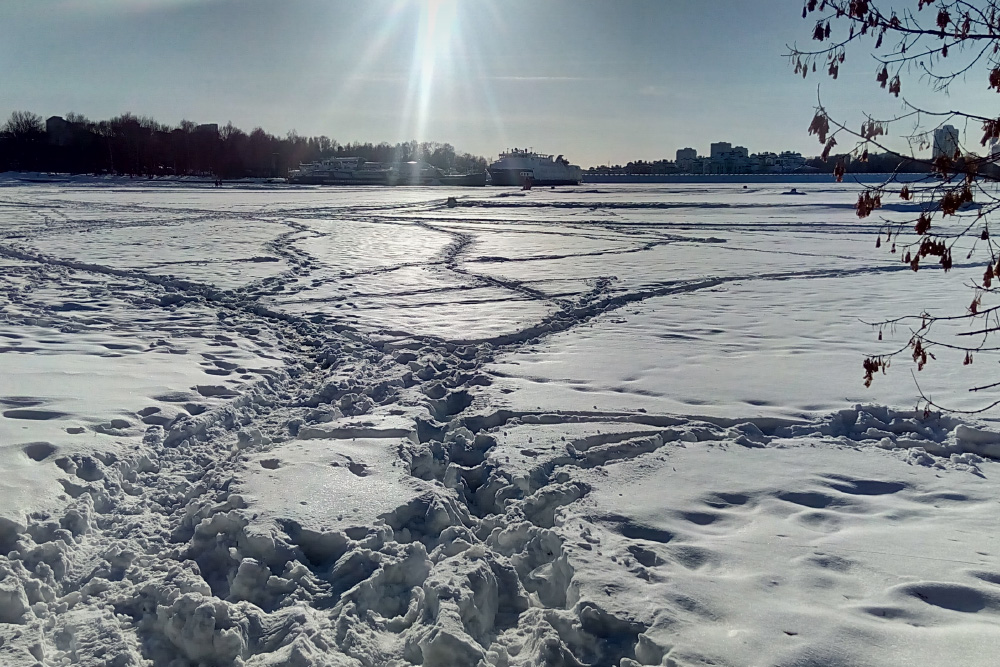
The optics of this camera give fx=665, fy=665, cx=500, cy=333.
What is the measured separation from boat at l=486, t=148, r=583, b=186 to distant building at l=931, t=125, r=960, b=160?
8632 cm

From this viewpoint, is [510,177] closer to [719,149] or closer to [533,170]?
[533,170]

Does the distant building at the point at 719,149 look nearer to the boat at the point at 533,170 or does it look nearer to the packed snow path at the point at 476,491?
the boat at the point at 533,170

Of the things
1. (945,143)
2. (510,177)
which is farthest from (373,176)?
(945,143)

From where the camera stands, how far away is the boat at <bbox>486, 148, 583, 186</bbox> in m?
88.2

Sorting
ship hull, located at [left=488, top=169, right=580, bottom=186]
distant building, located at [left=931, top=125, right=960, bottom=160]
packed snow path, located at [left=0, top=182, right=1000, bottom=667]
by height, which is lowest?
packed snow path, located at [left=0, top=182, right=1000, bottom=667]

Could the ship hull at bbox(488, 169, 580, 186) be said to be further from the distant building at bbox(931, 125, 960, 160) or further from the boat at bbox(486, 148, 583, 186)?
the distant building at bbox(931, 125, 960, 160)

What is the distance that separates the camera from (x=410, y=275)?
13.3m

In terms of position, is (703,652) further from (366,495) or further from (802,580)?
(366,495)

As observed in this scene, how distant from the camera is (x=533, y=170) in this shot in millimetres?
94750

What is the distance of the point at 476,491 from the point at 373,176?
303 ft

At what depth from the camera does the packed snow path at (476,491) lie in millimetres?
3021

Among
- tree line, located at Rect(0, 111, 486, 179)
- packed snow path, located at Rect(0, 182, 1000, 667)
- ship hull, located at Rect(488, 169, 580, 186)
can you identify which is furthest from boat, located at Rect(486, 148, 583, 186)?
packed snow path, located at Rect(0, 182, 1000, 667)

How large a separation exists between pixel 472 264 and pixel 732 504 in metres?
11.2

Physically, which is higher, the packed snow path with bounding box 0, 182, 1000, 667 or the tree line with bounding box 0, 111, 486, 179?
the tree line with bounding box 0, 111, 486, 179
